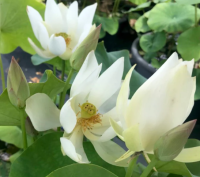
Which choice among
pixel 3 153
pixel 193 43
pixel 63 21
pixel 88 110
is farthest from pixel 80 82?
pixel 193 43

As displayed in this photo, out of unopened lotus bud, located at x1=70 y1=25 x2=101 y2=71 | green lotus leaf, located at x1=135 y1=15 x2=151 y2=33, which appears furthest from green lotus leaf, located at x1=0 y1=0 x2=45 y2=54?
green lotus leaf, located at x1=135 y1=15 x2=151 y2=33

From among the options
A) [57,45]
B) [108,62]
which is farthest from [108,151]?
[108,62]

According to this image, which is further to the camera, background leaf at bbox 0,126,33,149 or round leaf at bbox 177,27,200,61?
round leaf at bbox 177,27,200,61

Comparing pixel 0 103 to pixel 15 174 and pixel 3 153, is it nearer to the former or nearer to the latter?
pixel 15 174

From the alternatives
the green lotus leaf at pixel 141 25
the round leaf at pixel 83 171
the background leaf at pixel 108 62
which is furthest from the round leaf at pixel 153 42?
the round leaf at pixel 83 171

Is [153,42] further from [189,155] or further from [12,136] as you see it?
[189,155]

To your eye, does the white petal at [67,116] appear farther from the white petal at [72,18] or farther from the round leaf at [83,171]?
the white petal at [72,18]

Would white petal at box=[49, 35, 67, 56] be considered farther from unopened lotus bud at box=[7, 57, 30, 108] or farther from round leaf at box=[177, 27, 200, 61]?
round leaf at box=[177, 27, 200, 61]
